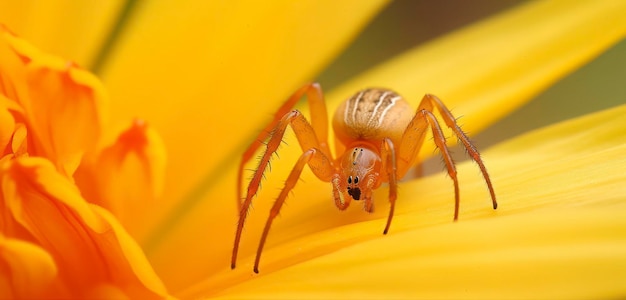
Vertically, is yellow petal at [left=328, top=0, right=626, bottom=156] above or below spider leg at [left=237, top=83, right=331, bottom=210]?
above

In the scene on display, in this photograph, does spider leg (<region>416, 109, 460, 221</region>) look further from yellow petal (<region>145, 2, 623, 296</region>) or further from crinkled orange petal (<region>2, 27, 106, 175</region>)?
crinkled orange petal (<region>2, 27, 106, 175</region>)

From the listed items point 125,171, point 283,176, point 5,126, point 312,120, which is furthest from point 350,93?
point 5,126

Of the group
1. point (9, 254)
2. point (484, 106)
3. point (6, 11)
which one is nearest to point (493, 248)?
point (9, 254)

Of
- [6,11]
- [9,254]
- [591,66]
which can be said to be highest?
[591,66]

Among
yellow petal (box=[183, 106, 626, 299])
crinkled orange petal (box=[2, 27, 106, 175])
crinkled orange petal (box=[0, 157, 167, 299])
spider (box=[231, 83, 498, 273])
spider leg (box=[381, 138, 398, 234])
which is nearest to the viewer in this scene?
yellow petal (box=[183, 106, 626, 299])

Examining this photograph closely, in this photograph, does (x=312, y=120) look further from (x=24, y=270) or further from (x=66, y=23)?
(x=24, y=270)

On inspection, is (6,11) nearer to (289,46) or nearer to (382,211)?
(289,46)

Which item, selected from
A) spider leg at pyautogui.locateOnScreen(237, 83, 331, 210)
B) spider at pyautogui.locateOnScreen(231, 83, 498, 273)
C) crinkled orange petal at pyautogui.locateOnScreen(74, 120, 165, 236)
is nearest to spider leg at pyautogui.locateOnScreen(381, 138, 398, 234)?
spider at pyautogui.locateOnScreen(231, 83, 498, 273)
